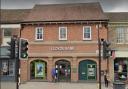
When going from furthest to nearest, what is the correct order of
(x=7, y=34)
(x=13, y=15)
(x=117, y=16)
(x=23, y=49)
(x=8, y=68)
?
(x=13, y=15) → (x=8, y=68) → (x=117, y=16) → (x=7, y=34) → (x=23, y=49)

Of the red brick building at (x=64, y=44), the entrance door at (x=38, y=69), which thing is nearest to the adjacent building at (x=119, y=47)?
the red brick building at (x=64, y=44)

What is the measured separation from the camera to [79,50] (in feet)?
144

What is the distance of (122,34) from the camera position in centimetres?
4341

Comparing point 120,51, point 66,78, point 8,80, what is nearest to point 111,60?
point 120,51

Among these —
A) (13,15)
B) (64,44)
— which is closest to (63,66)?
(64,44)

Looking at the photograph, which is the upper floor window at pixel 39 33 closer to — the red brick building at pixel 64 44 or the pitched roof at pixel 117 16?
A: the red brick building at pixel 64 44

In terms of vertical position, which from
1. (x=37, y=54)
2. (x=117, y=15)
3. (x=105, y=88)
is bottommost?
(x=105, y=88)

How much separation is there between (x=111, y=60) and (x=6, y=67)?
12400 mm

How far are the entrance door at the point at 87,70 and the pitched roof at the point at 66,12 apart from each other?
5.00 m

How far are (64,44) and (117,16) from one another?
285 inches

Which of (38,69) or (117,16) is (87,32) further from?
(38,69)

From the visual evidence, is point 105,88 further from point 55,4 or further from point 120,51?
point 55,4

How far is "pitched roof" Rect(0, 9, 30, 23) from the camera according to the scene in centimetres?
4558

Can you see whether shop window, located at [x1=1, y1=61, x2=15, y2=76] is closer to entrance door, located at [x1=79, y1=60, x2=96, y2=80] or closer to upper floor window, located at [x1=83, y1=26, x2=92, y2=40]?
entrance door, located at [x1=79, y1=60, x2=96, y2=80]
